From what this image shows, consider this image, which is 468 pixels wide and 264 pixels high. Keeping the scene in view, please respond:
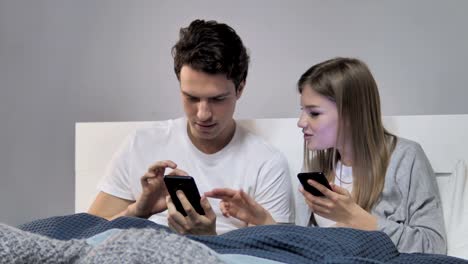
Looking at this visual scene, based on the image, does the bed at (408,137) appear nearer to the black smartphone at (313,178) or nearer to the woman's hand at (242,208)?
the woman's hand at (242,208)

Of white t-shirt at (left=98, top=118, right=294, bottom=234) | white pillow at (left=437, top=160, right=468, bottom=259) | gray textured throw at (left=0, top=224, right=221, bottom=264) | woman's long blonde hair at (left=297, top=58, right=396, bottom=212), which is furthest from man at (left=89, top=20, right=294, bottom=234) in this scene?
gray textured throw at (left=0, top=224, right=221, bottom=264)

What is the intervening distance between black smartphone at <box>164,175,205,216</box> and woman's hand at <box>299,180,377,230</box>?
0.84 feet

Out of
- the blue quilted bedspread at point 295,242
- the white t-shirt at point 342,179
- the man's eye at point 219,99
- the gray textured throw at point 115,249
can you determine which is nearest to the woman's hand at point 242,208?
the white t-shirt at point 342,179

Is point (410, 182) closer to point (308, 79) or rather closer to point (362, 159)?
point (362, 159)

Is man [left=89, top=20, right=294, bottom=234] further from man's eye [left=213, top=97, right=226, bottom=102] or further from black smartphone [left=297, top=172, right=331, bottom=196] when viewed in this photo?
black smartphone [left=297, top=172, right=331, bottom=196]

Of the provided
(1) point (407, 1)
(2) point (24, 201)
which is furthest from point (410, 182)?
(2) point (24, 201)

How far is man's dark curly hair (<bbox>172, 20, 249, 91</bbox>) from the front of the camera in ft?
5.04

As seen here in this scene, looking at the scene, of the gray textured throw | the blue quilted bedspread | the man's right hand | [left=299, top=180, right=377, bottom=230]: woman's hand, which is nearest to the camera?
the gray textured throw

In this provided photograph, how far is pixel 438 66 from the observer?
5.68ft

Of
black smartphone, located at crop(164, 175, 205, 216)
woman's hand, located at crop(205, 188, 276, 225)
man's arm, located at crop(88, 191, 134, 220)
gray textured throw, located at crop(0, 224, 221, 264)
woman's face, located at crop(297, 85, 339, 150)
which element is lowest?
man's arm, located at crop(88, 191, 134, 220)

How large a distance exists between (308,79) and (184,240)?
3.46 ft

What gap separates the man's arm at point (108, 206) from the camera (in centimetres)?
165

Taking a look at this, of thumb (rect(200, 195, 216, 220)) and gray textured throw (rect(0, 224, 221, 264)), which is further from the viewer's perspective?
thumb (rect(200, 195, 216, 220))

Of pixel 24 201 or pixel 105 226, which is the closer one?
pixel 105 226
